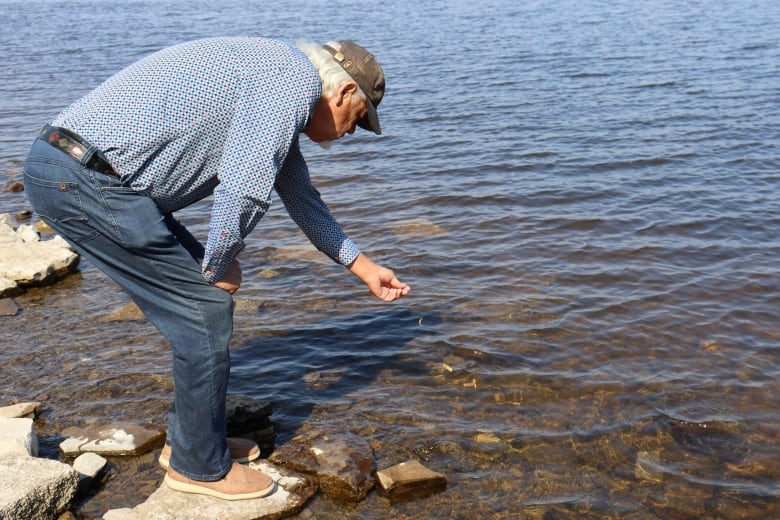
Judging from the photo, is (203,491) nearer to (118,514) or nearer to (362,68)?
(118,514)

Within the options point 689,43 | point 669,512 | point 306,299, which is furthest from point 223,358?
point 689,43

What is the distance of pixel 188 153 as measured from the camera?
126 inches

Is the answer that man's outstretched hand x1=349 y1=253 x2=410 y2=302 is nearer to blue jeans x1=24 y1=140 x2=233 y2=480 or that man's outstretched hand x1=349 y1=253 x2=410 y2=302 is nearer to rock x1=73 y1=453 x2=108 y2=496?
blue jeans x1=24 y1=140 x2=233 y2=480

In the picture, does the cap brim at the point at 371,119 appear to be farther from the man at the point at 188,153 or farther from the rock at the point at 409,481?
the rock at the point at 409,481

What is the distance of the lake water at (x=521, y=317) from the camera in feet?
14.4

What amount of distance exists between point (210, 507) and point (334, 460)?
667 mm

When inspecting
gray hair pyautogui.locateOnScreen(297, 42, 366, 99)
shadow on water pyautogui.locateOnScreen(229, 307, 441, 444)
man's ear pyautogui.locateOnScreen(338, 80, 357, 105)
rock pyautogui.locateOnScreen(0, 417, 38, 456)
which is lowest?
shadow on water pyautogui.locateOnScreen(229, 307, 441, 444)

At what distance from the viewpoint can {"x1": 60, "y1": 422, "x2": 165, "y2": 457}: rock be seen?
4.32 m

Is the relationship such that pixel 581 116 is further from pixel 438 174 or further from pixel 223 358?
pixel 223 358

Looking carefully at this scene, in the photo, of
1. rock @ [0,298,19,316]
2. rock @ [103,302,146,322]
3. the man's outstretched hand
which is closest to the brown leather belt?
the man's outstretched hand

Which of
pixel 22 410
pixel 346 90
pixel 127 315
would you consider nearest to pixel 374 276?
pixel 346 90

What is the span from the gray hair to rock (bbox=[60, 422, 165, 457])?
2.19 meters

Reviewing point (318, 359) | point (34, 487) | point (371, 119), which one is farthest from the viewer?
point (318, 359)

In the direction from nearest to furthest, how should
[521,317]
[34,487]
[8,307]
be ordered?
[34,487]
[521,317]
[8,307]
